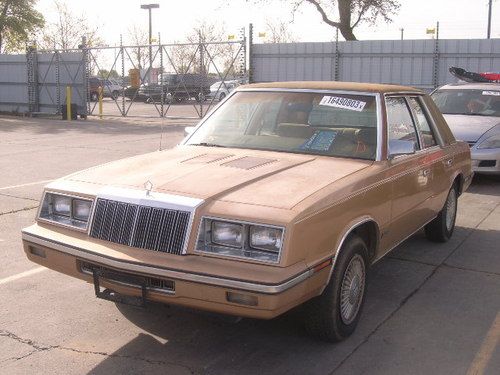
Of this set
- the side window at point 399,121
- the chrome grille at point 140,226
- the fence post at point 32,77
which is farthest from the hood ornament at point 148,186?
the fence post at point 32,77

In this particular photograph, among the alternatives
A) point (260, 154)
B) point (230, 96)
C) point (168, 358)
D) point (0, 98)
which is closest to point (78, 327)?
point (168, 358)

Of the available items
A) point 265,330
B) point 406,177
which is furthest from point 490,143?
point 265,330

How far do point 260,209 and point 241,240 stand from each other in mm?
201

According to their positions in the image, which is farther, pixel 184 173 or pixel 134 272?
pixel 184 173

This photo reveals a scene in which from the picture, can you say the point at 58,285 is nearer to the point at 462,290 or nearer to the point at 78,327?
the point at 78,327

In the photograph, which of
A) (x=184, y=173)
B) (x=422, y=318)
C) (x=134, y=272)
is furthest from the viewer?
(x=422, y=318)

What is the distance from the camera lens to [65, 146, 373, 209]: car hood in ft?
11.8

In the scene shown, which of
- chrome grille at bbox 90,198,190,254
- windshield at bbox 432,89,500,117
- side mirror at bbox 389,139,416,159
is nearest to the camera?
chrome grille at bbox 90,198,190,254

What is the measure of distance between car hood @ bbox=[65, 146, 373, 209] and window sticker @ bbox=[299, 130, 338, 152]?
143mm

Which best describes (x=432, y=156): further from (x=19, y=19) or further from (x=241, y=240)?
(x=19, y=19)

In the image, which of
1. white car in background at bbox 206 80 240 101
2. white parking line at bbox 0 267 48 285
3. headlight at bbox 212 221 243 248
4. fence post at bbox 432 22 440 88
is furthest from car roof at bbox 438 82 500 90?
white car in background at bbox 206 80 240 101

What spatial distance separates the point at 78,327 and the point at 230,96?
7.86ft

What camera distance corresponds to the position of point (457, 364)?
371 cm

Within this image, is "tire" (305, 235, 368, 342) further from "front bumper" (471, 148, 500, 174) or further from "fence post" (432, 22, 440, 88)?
"fence post" (432, 22, 440, 88)
